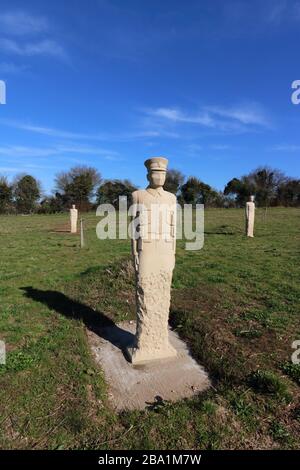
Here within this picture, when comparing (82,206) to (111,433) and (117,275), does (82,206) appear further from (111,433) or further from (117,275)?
(111,433)

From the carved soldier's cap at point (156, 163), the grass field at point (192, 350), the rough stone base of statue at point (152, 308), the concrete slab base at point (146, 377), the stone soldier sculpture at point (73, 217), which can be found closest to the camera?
the grass field at point (192, 350)

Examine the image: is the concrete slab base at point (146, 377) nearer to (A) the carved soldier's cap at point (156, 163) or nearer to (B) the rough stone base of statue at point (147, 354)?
(B) the rough stone base of statue at point (147, 354)

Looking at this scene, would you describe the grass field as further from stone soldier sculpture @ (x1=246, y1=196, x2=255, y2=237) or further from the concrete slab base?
stone soldier sculpture @ (x1=246, y1=196, x2=255, y2=237)

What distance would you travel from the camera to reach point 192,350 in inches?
190

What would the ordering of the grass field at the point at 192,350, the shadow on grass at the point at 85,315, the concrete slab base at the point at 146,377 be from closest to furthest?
1. the grass field at the point at 192,350
2. the concrete slab base at the point at 146,377
3. the shadow on grass at the point at 85,315

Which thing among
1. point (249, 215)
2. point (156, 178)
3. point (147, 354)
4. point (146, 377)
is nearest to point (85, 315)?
point (147, 354)

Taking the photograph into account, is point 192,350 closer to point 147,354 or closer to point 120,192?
point 147,354

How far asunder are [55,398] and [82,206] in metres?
45.5

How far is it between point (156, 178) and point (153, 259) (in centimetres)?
102

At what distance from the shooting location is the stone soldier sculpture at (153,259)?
4258 millimetres

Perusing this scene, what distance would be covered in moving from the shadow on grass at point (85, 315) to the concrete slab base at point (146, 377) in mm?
111

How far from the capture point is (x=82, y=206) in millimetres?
47938

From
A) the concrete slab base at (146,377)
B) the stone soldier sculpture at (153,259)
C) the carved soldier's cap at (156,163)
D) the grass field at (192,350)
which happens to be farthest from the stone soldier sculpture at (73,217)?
the carved soldier's cap at (156,163)

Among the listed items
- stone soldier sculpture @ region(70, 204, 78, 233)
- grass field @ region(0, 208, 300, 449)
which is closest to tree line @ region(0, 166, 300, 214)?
stone soldier sculpture @ region(70, 204, 78, 233)
